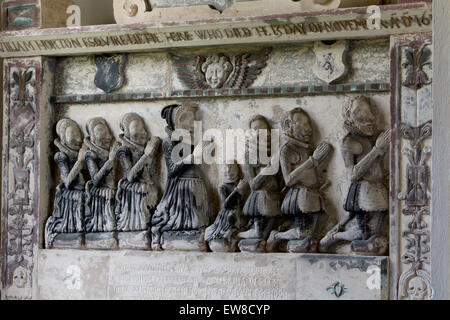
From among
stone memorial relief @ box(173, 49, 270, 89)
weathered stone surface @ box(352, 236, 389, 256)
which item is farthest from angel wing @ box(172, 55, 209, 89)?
weathered stone surface @ box(352, 236, 389, 256)

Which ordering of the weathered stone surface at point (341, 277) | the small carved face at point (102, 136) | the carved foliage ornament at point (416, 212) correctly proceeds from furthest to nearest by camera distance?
1. the small carved face at point (102, 136)
2. the weathered stone surface at point (341, 277)
3. the carved foliage ornament at point (416, 212)

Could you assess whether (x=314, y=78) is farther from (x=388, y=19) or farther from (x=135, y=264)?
(x=135, y=264)

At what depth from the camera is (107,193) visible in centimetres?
638

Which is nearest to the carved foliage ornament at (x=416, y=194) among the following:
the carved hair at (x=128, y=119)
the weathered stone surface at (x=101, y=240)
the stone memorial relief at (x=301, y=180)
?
the stone memorial relief at (x=301, y=180)

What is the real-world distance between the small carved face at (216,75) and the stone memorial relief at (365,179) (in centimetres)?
90

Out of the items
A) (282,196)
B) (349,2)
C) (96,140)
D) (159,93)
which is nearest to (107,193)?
(96,140)

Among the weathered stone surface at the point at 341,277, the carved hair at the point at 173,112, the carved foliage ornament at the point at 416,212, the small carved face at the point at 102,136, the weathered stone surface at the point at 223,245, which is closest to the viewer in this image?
the carved foliage ornament at the point at 416,212

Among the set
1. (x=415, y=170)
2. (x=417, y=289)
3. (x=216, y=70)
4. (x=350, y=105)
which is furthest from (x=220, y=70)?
(x=417, y=289)

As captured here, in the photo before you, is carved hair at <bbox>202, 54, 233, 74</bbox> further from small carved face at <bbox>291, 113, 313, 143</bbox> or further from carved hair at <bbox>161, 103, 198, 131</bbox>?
small carved face at <bbox>291, 113, 313, 143</bbox>

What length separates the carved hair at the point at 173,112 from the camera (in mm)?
6176

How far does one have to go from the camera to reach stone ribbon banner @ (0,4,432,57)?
18.2 feet

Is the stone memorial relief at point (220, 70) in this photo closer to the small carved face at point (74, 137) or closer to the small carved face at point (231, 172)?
the small carved face at point (231, 172)

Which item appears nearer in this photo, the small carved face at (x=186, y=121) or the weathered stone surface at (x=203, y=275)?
the weathered stone surface at (x=203, y=275)

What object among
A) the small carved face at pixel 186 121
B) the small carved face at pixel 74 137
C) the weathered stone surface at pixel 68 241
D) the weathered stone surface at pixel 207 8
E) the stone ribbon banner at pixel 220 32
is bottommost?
the weathered stone surface at pixel 68 241
